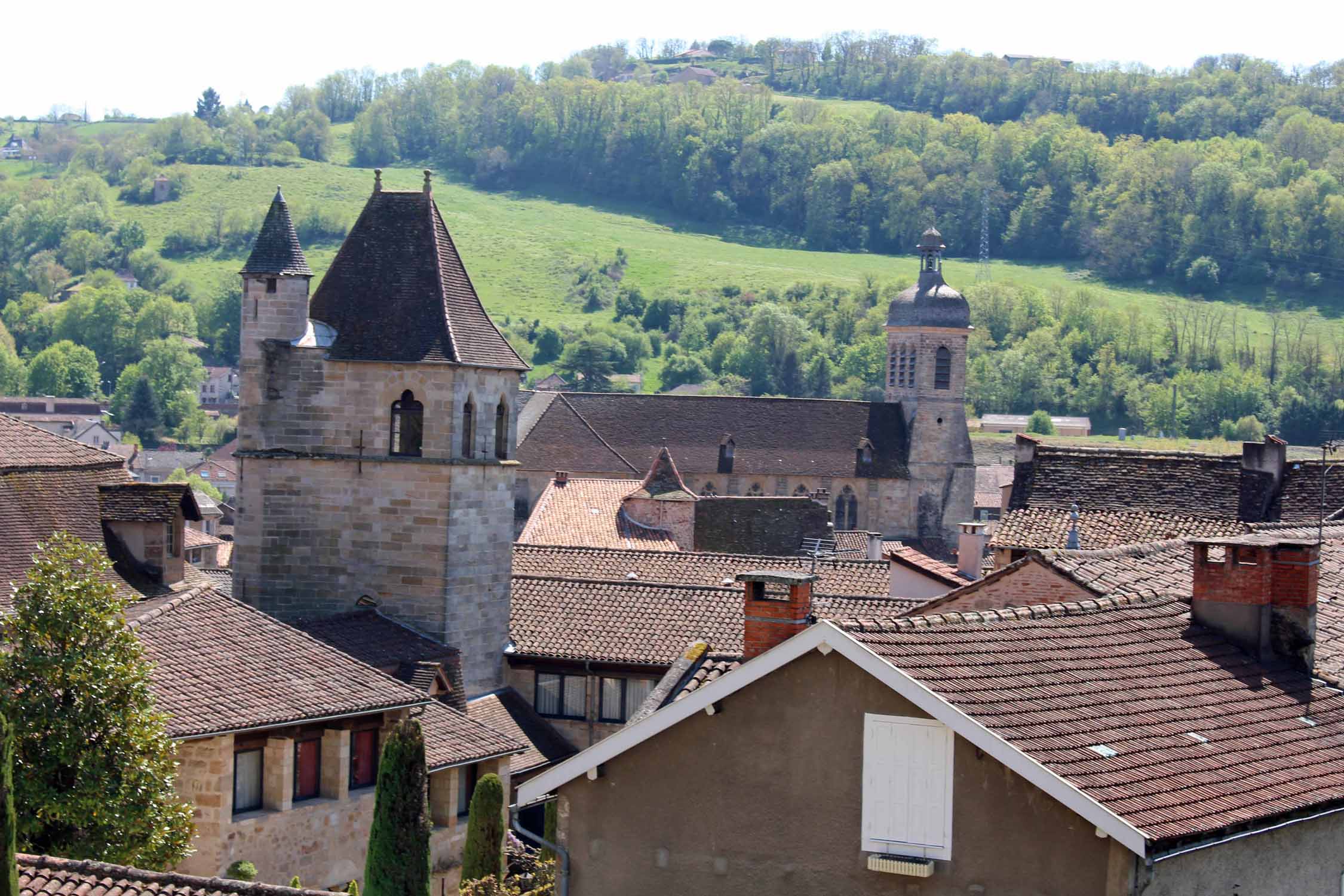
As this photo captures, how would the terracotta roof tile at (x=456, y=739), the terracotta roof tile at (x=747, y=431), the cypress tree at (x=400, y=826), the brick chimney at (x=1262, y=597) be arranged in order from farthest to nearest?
the terracotta roof tile at (x=747, y=431)
the terracotta roof tile at (x=456, y=739)
the cypress tree at (x=400, y=826)
the brick chimney at (x=1262, y=597)

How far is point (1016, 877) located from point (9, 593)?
744 inches

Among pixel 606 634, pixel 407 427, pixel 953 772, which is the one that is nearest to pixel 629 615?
pixel 606 634

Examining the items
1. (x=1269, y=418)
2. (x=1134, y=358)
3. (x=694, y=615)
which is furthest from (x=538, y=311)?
(x=694, y=615)

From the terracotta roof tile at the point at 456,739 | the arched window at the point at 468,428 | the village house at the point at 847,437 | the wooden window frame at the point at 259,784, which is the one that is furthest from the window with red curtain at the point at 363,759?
the village house at the point at 847,437

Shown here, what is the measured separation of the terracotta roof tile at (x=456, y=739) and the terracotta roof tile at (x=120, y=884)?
42.3 ft

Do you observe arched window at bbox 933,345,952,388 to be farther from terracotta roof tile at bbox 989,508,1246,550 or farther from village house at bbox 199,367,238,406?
village house at bbox 199,367,238,406

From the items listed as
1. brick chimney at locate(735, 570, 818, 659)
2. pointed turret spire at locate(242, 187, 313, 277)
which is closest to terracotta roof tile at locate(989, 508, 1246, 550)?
brick chimney at locate(735, 570, 818, 659)

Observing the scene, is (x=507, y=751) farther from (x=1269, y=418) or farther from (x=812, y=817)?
(x=1269, y=418)

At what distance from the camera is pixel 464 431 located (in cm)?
3638

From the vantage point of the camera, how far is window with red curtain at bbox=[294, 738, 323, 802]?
27469mm

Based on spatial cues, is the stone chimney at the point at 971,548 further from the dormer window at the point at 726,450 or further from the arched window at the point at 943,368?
the arched window at the point at 943,368

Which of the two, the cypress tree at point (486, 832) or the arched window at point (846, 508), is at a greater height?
the cypress tree at point (486, 832)

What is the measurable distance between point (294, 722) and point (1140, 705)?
1414 cm

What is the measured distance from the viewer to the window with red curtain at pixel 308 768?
90.1 ft
